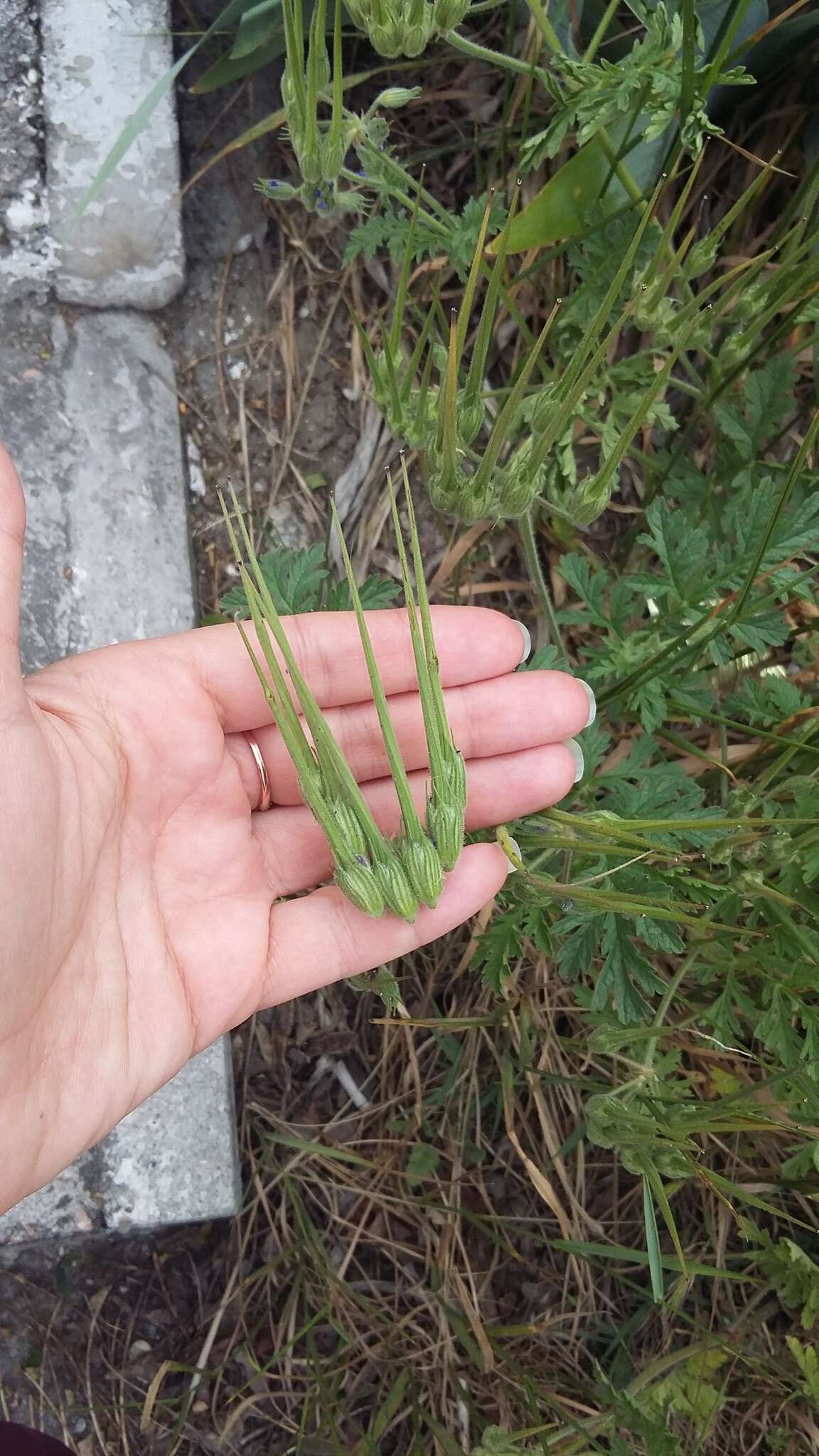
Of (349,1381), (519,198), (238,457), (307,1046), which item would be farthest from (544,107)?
(349,1381)

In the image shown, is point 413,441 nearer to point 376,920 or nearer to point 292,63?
point 292,63

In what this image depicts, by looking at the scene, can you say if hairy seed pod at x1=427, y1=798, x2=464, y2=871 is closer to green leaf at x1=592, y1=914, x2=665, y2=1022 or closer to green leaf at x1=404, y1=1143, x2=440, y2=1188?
green leaf at x1=592, y1=914, x2=665, y2=1022

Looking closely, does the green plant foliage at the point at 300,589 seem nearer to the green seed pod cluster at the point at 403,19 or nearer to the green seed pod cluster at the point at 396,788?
the green seed pod cluster at the point at 396,788

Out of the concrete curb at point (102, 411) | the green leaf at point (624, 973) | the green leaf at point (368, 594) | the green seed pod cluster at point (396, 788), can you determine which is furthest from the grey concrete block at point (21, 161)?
the green leaf at point (624, 973)

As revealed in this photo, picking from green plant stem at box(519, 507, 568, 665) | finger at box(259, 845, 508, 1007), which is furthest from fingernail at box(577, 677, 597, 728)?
finger at box(259, 845, 508, 1007)

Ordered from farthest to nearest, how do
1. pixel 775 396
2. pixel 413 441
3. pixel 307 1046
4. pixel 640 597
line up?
pixel 307 1046 < pixel 640 597 < pixel 775 396 < pixel 413 441

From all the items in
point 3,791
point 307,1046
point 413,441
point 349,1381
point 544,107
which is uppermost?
point 544,107
